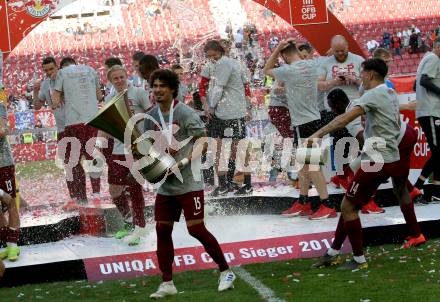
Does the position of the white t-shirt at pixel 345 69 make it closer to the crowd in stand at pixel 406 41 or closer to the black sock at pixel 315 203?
the black sock at pixel 315 203

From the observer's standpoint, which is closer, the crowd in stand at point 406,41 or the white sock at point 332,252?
the white sock at point 332,252

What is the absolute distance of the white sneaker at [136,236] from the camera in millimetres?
8297

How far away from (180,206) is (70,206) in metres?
3.81

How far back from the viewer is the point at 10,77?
1752cm

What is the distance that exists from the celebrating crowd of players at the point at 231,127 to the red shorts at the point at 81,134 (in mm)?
13

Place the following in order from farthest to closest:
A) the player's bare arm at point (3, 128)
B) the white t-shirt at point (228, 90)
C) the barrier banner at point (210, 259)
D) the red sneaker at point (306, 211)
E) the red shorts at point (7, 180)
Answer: the white t-shirt at point (228, 90)
the red sneaker at point (306, 211)
the red shorts at point (7, 180)
the player's bare arm at point (3, 128)
the barrier banner at point (210, 259)

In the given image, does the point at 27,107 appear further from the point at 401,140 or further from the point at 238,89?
the point at 401,140

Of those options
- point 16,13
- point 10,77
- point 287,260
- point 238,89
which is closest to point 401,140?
point 287,260

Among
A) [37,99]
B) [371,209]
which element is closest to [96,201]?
[37,99]

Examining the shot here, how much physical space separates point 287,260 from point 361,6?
74.0ft

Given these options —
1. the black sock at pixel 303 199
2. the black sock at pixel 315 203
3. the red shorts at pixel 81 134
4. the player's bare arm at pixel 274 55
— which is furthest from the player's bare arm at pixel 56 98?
the black sock at pixel 315 203

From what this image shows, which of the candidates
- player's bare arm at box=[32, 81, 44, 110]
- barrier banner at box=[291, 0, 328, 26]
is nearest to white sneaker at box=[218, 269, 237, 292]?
player's bare arm at box=[32, 81, 44, 110]

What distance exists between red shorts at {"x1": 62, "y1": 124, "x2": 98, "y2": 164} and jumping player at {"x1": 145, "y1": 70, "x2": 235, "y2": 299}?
3556 millimetres

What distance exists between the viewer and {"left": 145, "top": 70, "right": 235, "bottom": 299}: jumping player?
6.37m
